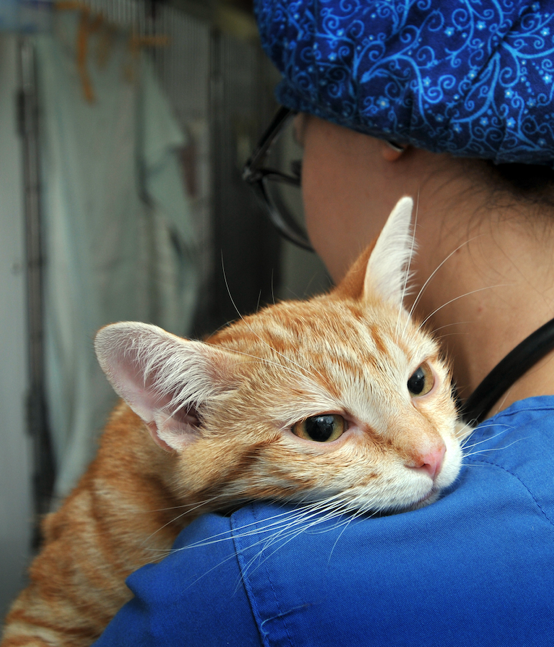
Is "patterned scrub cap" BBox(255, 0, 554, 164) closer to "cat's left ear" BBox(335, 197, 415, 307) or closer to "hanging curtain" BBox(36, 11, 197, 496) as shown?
"cat's left ear" BBox(335, 197, 415, 307)

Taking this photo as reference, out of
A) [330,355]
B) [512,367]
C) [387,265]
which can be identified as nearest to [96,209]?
[387,265]

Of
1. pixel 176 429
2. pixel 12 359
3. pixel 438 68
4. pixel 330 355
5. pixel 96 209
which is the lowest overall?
pixel 12 359

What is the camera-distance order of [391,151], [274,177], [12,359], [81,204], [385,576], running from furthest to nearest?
[81,204] → [12,359] → [274,177] → [391,151] → [385,576]

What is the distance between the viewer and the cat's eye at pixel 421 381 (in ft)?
2.81

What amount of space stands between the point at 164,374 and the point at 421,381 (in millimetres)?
397

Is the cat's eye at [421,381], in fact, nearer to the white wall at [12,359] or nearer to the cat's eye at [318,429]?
the cat's eye at [318,429]

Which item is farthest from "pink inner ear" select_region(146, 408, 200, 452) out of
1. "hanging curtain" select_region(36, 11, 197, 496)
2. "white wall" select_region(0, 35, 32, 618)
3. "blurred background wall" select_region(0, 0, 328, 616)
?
"white wall" select_region(0, 35, 32, 618)

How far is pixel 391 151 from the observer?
92cm

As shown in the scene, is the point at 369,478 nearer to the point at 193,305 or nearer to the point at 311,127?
the point at 311,127

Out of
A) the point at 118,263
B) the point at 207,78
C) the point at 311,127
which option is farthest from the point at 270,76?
the point at 311,127

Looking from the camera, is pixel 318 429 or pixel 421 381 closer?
pixel 318 429

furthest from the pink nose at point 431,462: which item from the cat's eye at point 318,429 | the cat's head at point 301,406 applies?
the cat's eye at point 318,429

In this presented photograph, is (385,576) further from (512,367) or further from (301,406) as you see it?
(512,367)

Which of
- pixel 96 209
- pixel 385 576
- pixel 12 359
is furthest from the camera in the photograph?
pixel 96 209
